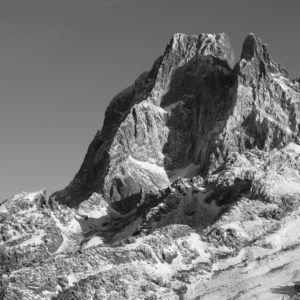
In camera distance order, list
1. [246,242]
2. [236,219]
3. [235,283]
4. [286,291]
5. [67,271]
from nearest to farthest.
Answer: [286,291] → [235,283] → [67,271] → [246,242] → [236,219]

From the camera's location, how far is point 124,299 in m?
147

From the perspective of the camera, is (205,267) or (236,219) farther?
(236,219)

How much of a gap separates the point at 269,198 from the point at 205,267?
34.2 meters

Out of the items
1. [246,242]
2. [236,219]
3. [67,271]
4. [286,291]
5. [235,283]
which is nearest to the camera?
[286,291]

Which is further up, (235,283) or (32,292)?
(32,292)

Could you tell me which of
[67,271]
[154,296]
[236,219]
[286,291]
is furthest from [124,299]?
[236,219]

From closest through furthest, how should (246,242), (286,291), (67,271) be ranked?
(286,291) < (67,271) < (246,242)

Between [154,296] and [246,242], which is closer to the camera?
[154,296]

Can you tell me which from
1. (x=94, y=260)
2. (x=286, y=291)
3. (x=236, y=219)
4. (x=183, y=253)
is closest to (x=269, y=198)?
(x=236, y=219)

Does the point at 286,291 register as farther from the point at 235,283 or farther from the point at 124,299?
the point at 124,299

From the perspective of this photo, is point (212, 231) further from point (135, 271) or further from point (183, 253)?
point (135, 271)

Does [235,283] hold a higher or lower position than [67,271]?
lower

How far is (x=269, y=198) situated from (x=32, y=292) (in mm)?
58485

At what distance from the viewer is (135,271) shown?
15388cm
